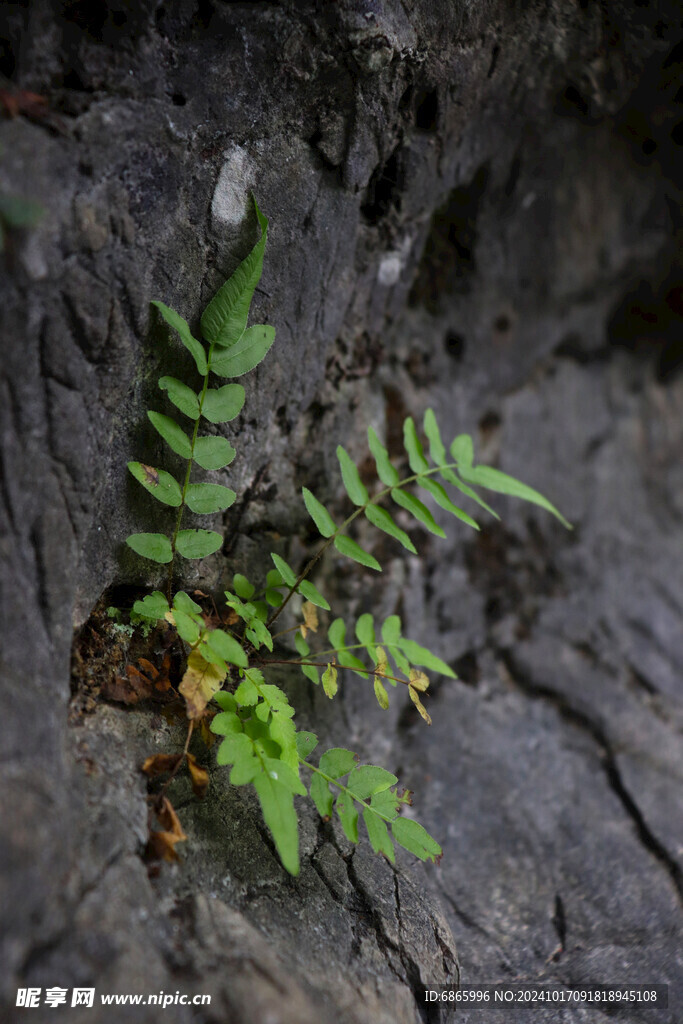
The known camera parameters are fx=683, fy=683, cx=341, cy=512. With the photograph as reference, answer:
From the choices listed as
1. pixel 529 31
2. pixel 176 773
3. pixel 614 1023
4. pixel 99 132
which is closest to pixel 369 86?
pixel 529 31

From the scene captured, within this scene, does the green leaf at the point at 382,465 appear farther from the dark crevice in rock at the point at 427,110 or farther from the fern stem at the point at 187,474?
the dark crevice in rock at the point at 427,110

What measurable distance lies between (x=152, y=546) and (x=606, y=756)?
2348 mm

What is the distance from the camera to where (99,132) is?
162 cm

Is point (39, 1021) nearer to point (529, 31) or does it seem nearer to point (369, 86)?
point (369, 86)

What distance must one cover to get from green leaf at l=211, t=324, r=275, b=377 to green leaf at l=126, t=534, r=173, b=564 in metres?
0.47

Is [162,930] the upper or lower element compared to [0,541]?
lower

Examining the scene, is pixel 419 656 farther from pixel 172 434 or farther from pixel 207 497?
pixel 172 434

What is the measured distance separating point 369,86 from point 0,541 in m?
1.76

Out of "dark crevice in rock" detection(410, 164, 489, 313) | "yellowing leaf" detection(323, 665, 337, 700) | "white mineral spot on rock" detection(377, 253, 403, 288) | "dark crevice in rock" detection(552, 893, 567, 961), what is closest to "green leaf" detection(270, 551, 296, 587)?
"yellowing leaf" detection(323, 665, 337, 700)

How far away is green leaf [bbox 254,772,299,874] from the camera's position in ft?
4.86

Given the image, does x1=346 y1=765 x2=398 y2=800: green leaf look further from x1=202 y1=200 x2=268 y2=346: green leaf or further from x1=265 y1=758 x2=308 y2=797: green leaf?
x1=202 y1=200 x2=268 y2=346: green leaf

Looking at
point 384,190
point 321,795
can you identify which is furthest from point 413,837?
point 384,190

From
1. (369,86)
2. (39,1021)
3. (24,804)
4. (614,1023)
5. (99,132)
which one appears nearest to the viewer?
(39,1021)

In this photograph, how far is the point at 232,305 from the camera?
1839mm
